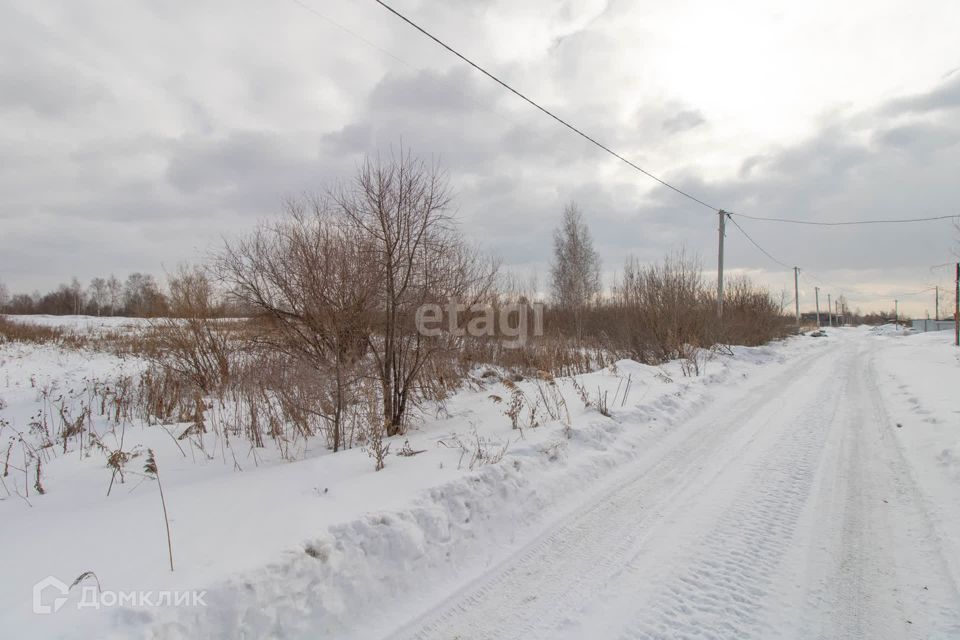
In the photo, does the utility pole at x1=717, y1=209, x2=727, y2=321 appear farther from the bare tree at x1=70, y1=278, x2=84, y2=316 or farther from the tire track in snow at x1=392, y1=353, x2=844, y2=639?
the bare tree at x1=70, y1=278, x2=84, y2=316

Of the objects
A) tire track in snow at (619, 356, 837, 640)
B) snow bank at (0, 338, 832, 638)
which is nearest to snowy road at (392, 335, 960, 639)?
tire track in snow at (619, 356, 837, 640)

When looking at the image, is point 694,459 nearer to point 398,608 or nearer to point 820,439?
point 820,439

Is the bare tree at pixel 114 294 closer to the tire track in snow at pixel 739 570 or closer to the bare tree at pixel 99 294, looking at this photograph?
the bare tree at pixel 99 294

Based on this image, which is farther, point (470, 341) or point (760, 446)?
point (470, 341)

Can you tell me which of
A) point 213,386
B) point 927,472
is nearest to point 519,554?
point 927,472

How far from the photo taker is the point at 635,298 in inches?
625

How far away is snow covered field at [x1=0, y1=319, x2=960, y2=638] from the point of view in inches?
98.6

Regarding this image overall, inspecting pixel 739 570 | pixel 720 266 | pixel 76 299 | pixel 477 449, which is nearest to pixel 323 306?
pixel 477 449

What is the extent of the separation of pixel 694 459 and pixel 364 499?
3.81m

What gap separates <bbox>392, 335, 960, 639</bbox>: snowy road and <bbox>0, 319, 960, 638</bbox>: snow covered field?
15 mm

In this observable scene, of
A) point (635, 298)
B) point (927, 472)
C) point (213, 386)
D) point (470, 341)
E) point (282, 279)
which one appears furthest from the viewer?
point (635, 298)

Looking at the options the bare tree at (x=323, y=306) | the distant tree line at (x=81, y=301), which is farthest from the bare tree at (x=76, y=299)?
the bare tree at (x=323, y=306)

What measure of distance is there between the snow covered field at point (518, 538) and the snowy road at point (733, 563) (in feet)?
0.05

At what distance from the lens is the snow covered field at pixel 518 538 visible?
2.50m
